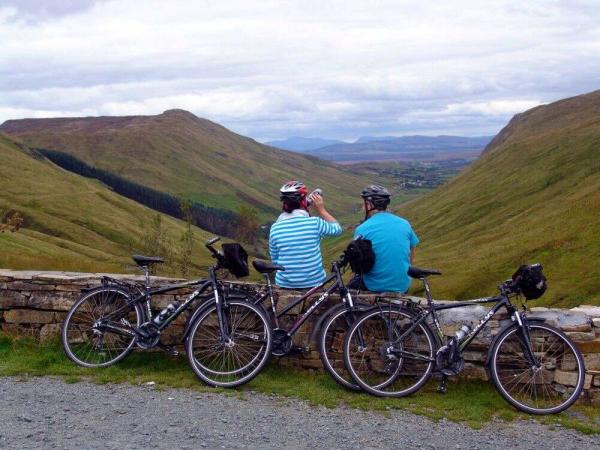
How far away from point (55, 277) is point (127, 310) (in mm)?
1757

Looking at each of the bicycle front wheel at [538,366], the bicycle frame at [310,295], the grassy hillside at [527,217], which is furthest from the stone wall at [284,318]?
the grassy hillside at [527,217]

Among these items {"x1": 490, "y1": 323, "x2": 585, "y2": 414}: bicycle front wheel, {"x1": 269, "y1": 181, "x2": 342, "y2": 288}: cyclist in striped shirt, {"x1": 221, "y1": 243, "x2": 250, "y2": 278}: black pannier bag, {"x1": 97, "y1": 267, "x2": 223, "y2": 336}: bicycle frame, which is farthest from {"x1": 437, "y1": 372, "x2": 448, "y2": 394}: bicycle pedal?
{"x1": 97, "y1": 267, "x2": 223, "y2": 336}: bicycle frame

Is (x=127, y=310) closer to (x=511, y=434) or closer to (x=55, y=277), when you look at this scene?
(x=55, y=277)

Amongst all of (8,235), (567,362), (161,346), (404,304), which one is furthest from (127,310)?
(8,235)

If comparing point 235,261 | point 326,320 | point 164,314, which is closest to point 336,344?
point 326,320

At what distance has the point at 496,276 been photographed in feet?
186

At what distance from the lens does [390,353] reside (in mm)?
9555

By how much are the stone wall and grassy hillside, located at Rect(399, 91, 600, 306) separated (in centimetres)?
3026

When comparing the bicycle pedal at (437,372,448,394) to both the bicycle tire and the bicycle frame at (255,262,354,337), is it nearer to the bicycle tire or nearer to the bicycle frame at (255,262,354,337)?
the bicycle tire

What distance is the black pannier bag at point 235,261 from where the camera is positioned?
33.2ft

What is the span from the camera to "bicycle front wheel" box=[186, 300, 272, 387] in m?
9.75

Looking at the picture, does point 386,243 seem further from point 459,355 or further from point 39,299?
point 39,299

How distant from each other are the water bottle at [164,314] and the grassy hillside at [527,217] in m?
32.7

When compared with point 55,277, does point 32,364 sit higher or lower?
lower
